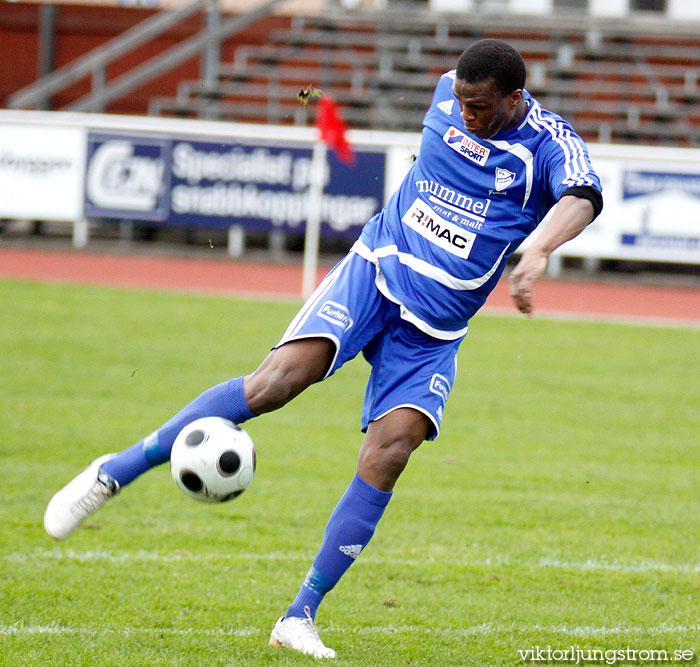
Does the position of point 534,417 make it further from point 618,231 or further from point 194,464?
point 618,231

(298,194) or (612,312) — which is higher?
(298,194)

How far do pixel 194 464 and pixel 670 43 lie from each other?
909 inches

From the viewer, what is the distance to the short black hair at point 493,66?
3619mm

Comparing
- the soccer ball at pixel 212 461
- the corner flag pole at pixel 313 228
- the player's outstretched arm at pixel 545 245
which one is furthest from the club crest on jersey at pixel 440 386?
the corner flag pole at pixel 313 228

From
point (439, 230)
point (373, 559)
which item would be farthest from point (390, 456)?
point (373, 559)

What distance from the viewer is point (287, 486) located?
20.2 ft

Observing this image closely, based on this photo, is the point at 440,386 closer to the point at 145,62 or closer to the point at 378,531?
the point at 378,531

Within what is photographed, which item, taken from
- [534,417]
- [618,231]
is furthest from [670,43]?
[534,417]

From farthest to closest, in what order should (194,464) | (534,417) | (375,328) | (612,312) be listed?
(612,312), (534,417), (375,328), (194,464)

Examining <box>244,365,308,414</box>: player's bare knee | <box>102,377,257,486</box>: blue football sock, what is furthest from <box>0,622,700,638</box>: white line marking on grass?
<box>244,365,308,414</box>: player's bare knee

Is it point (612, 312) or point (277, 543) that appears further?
point (612, 312)

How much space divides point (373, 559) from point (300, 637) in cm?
126

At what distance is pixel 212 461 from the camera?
138 inches

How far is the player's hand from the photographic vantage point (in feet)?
10.8
